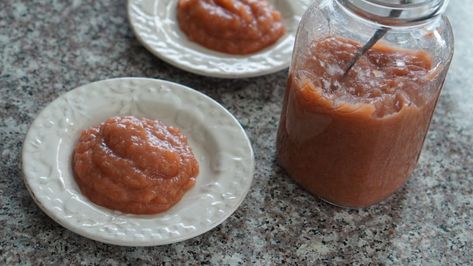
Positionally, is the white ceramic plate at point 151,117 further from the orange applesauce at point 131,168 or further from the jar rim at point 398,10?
the jar rim at point 398,10

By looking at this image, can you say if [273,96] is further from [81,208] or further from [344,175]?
[81,208]

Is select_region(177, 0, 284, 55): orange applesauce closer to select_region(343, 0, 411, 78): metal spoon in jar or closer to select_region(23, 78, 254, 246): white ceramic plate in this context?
select_region(23, 78, 254, 246): white ceramic plate

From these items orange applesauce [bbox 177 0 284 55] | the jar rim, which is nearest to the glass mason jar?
the jar rim

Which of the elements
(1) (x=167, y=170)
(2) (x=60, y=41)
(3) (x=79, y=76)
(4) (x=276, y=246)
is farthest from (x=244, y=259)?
(2) (x=60, y=41)

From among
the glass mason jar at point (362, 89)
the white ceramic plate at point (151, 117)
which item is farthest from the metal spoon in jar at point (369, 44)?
the white ceramic plate at point (151, 117)

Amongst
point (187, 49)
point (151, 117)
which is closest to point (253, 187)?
point (151, 117)

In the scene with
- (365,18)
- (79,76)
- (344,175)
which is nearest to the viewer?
(365,18)

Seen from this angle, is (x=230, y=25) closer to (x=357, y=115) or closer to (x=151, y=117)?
(x=151, y=117)
